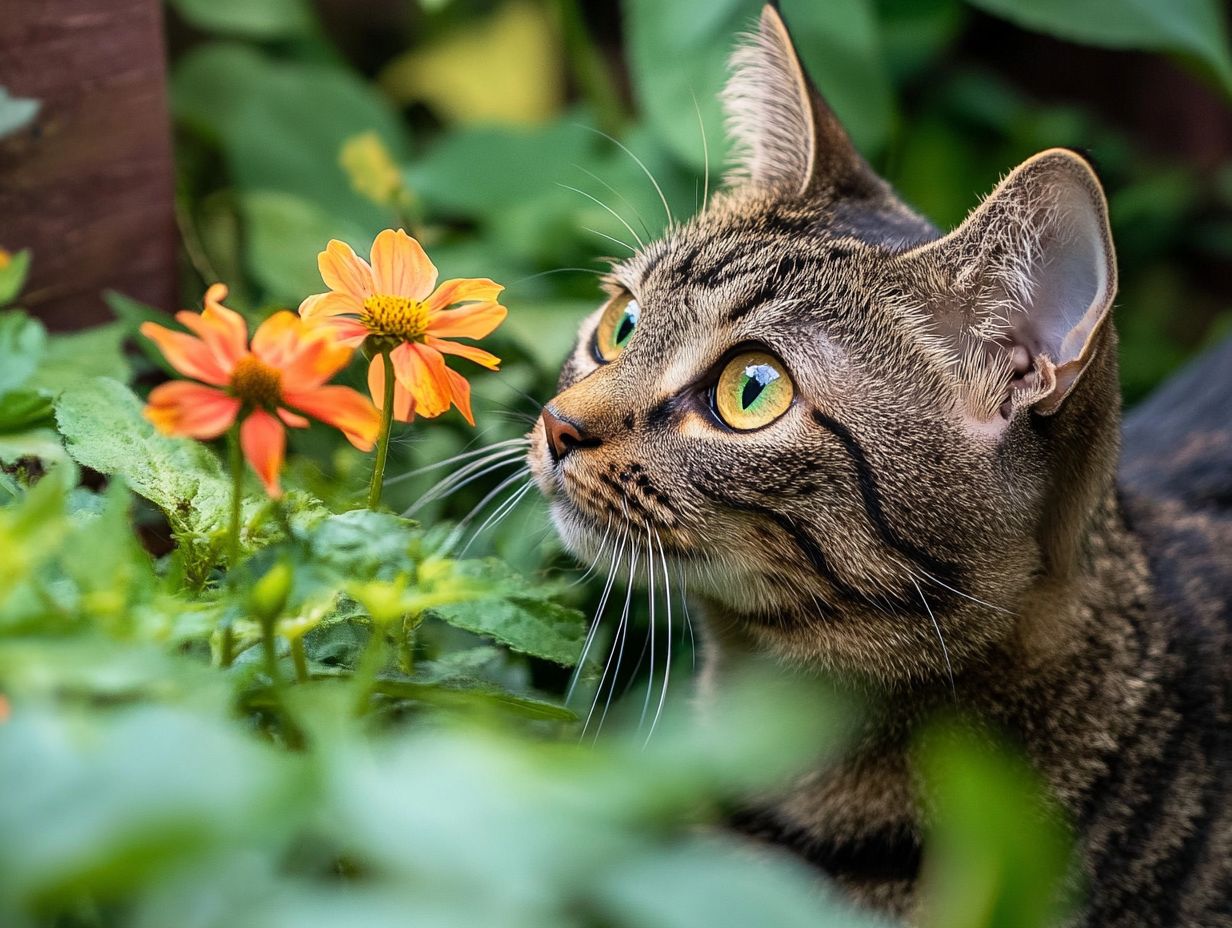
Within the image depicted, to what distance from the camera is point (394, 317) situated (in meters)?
0.84

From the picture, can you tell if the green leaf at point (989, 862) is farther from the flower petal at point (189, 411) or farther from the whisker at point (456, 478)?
the whisker at point (456, 478)

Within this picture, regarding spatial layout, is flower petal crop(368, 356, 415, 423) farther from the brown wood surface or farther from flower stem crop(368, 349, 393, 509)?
the brown wood surface

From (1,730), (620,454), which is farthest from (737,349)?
(1,730)

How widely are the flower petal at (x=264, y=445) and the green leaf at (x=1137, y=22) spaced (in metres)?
1.60

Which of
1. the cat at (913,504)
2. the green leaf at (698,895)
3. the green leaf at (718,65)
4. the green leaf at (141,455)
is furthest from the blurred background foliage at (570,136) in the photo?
the green leaf at (698,895)

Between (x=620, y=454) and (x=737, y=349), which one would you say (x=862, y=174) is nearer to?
(x=737, y=349)

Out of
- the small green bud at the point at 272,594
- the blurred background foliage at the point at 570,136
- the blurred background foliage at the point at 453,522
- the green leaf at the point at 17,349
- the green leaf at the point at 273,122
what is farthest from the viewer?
the green leaf at the point at 273,122

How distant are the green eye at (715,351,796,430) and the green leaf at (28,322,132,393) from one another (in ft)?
1.96

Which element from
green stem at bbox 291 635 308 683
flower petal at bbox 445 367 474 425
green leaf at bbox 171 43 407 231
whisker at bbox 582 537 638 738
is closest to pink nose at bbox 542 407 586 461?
whisker at bbox 582 537 638 738

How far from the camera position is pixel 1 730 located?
0.48m

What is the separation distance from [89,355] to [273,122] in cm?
107

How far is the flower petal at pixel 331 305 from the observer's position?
2.79 feet

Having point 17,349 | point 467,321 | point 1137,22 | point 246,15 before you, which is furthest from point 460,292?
point 246,15

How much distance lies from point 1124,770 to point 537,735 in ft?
2.01
